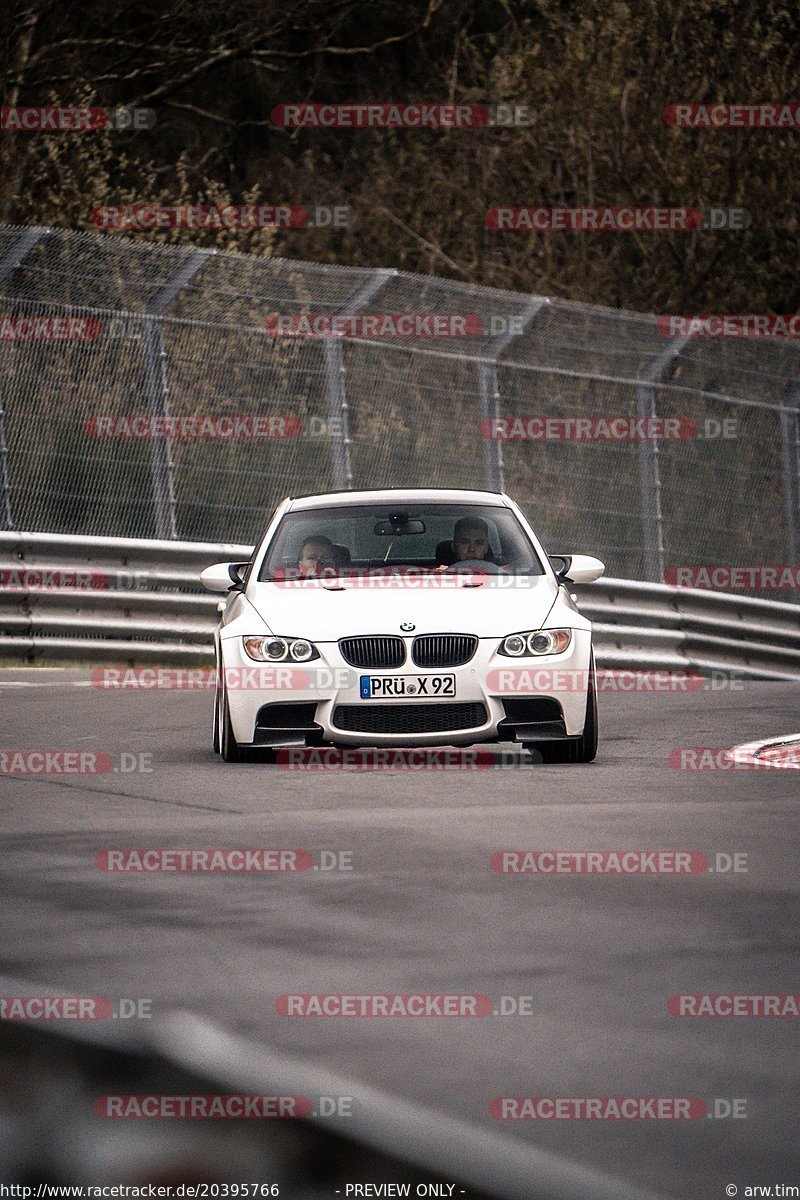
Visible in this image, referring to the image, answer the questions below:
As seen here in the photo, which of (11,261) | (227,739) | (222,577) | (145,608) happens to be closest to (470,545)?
(222,577)

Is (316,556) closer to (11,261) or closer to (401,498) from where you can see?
(401,498)

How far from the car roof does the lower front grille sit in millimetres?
1900

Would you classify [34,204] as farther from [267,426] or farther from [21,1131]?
[21,1131]

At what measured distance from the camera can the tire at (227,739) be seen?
11539 millimetres

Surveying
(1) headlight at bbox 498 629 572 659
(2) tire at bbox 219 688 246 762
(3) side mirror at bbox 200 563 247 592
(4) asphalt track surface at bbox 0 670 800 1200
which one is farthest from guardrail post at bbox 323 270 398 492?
(1) headlight at bbox 498 629 572 659

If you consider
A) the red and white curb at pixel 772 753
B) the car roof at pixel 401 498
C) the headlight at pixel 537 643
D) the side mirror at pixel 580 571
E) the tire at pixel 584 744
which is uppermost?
the car roof at pixel 401 498

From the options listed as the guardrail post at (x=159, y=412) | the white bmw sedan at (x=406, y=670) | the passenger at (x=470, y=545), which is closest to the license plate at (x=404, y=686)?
the white bmw sedan at (x=406, y=670)

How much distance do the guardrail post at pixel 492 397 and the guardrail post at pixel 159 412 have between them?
2.95 m

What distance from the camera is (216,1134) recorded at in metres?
3.03

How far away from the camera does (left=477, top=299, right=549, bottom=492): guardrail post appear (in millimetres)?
20828

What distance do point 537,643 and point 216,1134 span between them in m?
8.53

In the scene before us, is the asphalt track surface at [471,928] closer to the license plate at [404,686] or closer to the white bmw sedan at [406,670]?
the white bmw sedan at [406,670]

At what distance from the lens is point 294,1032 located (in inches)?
217

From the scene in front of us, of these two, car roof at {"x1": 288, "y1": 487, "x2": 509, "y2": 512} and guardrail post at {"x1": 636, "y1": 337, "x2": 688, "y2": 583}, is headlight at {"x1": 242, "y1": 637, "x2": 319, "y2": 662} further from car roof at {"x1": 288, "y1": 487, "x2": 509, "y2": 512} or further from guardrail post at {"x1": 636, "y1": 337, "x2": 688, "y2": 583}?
guardrail post at {"x1": 636, "y1": 337, "x2": 688, "y2": 583}
